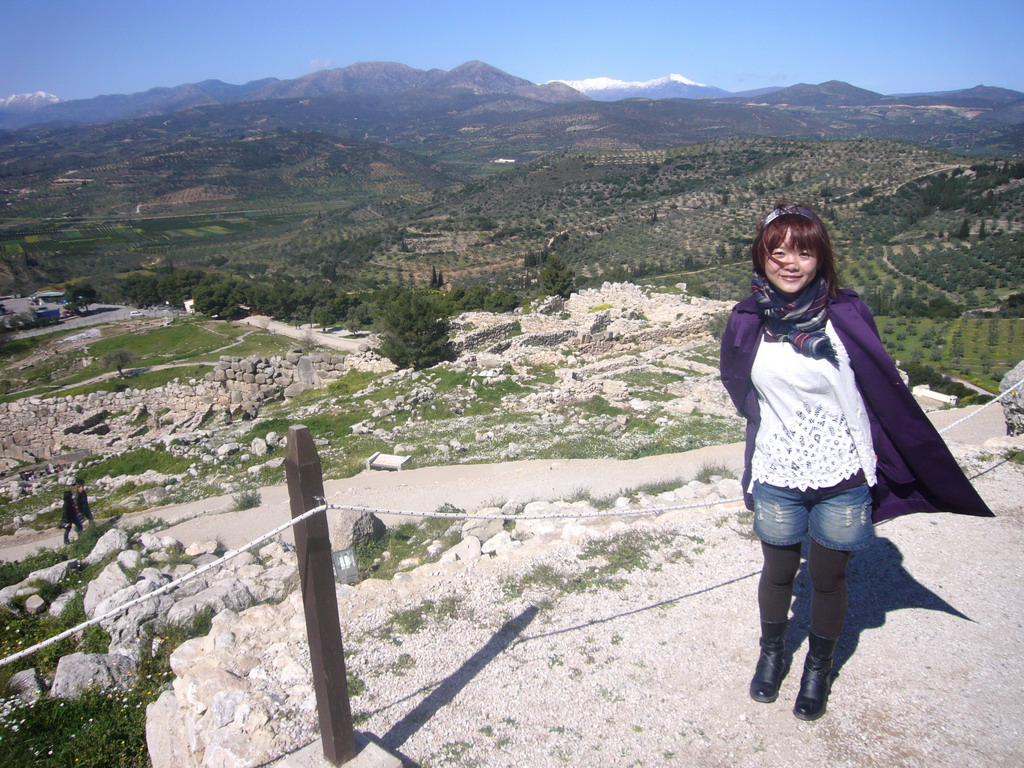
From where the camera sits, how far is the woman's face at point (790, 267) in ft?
9.26

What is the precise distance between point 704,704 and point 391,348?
17.9 m

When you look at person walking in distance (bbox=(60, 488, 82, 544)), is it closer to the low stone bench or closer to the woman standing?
the low stone bench

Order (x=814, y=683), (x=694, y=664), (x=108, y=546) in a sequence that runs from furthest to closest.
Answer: (x=108, y=546), (x=694, y=664), (x=814, y=683)

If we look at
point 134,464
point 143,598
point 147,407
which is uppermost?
→ point 143,598

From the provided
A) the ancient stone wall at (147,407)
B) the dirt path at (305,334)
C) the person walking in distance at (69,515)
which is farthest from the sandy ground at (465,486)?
the dirt path at (305,334)

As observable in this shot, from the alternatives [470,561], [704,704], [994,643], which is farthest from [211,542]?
[994,643]

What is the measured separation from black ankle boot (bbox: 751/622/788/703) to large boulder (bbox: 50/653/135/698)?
4866mm

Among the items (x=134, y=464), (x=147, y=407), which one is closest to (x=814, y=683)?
(x=134, y=464)

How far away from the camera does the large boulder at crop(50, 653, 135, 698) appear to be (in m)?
4.80

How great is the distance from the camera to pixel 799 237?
9.23 ft

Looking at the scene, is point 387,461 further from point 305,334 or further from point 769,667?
point 305,334

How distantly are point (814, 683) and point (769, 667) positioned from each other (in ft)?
0.79

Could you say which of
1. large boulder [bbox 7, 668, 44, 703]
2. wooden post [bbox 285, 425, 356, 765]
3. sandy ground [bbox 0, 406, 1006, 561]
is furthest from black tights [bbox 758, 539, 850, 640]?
large boulder [bbox 7, 668, 44, 703]

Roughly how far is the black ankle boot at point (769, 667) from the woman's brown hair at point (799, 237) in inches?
76.8
